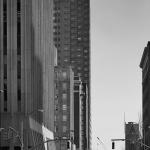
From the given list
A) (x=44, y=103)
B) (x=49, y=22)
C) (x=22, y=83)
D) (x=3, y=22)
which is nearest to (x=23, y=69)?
(x=22, y=83)

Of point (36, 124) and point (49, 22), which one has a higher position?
point (49, 22)

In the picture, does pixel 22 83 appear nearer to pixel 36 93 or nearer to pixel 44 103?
pixel 36 93

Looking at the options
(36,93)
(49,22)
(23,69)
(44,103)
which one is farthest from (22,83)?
(49,22)

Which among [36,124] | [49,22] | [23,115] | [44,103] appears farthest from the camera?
[49,22]

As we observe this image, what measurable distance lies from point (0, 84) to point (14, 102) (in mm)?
3741

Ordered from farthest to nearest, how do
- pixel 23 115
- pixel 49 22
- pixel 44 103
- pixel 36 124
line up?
pixel 49 22
pixel 44 103
pixel 36 124
pixel 23 115

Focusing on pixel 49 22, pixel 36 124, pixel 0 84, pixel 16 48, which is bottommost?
pixel 36 124

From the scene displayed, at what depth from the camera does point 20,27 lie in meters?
95.3

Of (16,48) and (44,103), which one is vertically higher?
(16,48)

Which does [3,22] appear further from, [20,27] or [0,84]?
[0,84]

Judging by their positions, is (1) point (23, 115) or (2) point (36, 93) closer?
(1) point (23, 115)

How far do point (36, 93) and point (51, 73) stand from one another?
113 ft

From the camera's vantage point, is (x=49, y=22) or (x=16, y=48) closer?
(x=16, y=48)

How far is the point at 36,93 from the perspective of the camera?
4045 inches
